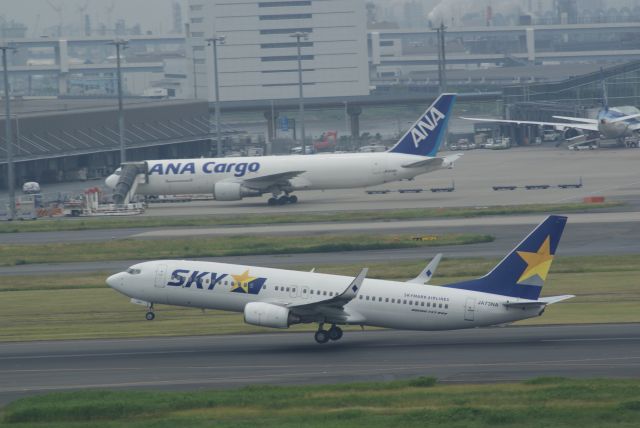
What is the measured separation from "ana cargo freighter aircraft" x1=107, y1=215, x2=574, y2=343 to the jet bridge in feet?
190

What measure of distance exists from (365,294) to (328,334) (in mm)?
2301

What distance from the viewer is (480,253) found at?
2943 inches

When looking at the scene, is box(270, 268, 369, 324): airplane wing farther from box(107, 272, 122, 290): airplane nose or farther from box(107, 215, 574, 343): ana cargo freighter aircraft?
box(107, 272, 122, 290): airplane nose

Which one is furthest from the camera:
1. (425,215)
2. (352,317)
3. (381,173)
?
(381,173)

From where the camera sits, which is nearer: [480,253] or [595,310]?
[595,310]

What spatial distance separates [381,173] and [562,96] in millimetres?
92352

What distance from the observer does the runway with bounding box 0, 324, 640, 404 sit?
4300 cm

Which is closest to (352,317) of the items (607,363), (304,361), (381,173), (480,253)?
(304,361)

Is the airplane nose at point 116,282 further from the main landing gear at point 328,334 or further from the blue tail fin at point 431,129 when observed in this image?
the blue tail fin at point 431,129

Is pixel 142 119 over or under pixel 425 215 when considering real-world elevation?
over

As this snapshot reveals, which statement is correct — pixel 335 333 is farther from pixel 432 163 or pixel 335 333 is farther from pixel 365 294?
pixel 432 163

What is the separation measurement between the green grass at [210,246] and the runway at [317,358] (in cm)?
2642

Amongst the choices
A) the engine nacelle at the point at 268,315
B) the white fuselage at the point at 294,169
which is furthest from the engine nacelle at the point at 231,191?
the engine nacelle at the point at 268,315

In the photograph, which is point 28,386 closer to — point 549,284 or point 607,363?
point 607,363
